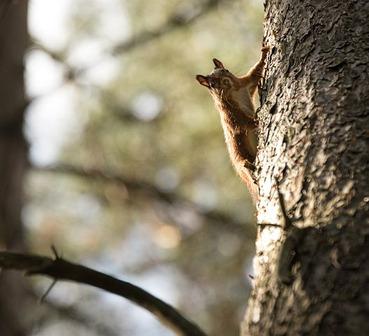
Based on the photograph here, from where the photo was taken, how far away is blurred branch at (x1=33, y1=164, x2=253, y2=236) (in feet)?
15.8

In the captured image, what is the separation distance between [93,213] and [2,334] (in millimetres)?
2834

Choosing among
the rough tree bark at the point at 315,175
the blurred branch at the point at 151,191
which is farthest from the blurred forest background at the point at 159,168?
the rough tree bark at the point at 315,175

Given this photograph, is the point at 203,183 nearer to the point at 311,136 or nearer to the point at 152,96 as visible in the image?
the point at 152,96

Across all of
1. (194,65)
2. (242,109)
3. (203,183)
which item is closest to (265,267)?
(242,109)

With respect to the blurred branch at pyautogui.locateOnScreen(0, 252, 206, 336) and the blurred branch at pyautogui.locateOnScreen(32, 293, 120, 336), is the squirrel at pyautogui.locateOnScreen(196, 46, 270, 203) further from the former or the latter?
the blurred branch at pyautogui.locateOnScreen(32, 293, 120, 336)

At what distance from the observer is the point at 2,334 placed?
4.05 meters

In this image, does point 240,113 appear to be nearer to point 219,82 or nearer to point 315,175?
point 219,82

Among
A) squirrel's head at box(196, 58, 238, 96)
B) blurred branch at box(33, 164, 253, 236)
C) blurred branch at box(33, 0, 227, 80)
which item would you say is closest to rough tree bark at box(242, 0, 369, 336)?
squirrel's head at box(196, 58, 238, 96)

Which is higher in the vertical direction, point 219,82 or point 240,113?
point 219,82

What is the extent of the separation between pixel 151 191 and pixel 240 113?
288 centimetres

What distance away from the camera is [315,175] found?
1.19 m

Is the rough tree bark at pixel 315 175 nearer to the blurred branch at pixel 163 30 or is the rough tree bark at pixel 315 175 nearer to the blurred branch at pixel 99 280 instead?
the blurred branch at pixel 99 280

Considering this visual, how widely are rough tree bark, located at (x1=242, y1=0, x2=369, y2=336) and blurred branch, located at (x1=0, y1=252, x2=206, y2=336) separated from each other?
41cm

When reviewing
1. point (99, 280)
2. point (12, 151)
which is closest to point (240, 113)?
point (99, 280)
